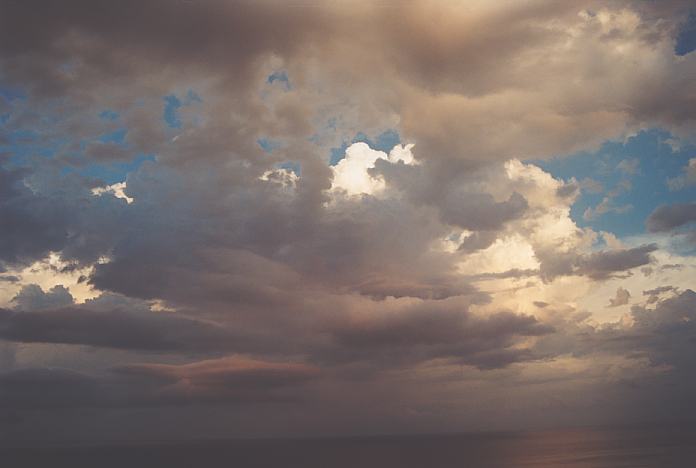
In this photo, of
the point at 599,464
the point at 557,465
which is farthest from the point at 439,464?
the point at 599,464

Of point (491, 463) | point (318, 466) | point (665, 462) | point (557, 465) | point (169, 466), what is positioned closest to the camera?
point (665, 462)

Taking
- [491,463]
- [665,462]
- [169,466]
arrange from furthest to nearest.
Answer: [169,466] → [491,463] → [665,462]

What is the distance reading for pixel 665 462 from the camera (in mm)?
→ 141500

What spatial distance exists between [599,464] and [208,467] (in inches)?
5262

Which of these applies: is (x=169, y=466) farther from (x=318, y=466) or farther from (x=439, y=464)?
(x=439, y=464)

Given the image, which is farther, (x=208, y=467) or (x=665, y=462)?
(x=208, y=467)

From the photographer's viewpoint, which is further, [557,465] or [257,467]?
[257,467]

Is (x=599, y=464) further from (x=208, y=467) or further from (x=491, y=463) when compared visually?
(x=208, y=467)

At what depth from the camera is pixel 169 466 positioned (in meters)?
197

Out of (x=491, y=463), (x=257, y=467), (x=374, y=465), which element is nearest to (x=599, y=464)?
(x=491, y=463)

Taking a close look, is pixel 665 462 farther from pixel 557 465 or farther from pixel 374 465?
pixel 374 465

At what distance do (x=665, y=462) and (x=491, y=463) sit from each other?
50.0 meters

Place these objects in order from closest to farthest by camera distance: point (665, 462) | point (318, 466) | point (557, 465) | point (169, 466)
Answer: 1. point (665, 462)
2. point (557, 465)
3. point (318, 466)
4. point (169, 466)

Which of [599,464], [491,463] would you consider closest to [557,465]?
[599,464]
